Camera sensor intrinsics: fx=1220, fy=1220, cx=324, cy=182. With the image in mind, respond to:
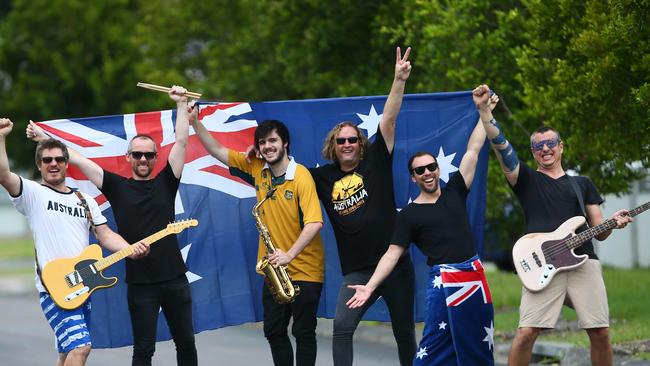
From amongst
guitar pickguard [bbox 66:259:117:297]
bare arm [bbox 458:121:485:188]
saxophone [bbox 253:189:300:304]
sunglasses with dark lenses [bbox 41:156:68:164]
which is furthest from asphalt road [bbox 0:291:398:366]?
sunglasses with dark lenses [bbox 41:156:68:164]

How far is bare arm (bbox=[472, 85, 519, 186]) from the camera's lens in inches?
326

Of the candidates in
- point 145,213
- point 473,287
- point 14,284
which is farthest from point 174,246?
point 14,284

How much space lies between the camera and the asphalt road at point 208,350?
12047 mm

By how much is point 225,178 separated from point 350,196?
167 centimetres

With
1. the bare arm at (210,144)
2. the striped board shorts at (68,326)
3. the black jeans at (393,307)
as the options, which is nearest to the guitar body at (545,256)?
the black jeans at (393,307)

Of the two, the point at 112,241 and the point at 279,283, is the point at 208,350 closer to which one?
the point at 112,241

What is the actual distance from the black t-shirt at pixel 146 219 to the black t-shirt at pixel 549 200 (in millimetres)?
2529

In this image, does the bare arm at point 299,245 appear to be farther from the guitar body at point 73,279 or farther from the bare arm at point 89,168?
the bare arm at point 89,168

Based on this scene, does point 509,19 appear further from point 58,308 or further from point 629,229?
point 629,229

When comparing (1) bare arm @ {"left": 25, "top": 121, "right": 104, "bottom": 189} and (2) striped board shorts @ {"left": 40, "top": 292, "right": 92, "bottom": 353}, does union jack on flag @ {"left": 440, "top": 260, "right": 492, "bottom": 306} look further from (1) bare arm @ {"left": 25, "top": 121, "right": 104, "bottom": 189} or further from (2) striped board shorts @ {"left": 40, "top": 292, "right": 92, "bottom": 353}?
(1) bare arm @ {"left": 25, "top": 121, "right": 104, "bottom": 189}

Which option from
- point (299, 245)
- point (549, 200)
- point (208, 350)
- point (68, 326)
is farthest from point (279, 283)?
point (208, 350)

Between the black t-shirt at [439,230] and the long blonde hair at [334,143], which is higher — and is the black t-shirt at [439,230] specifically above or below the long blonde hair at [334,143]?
below

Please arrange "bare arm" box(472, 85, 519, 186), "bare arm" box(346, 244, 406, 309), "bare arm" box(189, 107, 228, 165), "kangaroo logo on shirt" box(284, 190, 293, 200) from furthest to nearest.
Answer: "bare arm" box(189, 107, 228, 165) → "kangaroo logo on shirt" box(284, 190, 293, 200) → "bare arm" box(472, 85, 519, 186) → "bare arm" box(346, 244, 406, 309)

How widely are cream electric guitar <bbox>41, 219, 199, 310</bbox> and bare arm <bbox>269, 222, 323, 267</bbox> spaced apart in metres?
0.83
